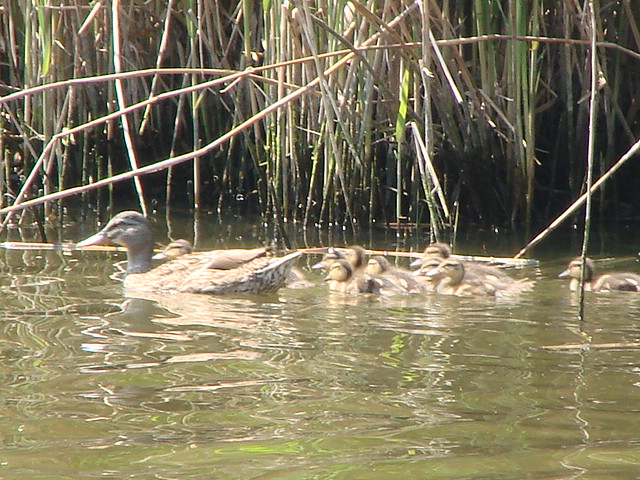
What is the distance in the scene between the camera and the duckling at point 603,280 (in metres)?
5.65

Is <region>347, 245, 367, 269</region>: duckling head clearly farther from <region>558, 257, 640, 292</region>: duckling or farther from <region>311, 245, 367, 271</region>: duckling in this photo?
<region>558, 257, 640, 292</region>: duckling

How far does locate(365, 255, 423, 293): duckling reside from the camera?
5.84m

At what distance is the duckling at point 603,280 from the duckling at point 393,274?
2.60 ft

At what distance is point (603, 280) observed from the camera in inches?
227

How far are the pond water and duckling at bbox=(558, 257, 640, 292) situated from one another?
18 centimetres

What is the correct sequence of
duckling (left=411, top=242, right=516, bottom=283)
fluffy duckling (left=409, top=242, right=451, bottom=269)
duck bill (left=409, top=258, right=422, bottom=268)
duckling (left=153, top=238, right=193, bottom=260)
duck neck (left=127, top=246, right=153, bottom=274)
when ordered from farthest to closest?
duckling (left=153, top=238, right=193, bottom=260)
duck neck (left=127, top=246, right=153, bottom=274)
duck bill (left=409, top=258, right=422, bottom=268)
fluffy duckling (left=409, top=242, right=451, bottom=269)
duckling (left=411, top=242, right=516, bottom=283)

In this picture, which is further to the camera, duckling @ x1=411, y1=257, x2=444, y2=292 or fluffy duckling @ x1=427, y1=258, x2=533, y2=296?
duckling @ x1=411, y1=257, x2=444, y2=292

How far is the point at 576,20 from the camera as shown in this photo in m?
7.21

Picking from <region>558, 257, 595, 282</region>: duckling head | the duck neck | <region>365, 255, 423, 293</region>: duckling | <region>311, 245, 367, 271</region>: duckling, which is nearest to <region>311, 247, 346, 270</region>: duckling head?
<region>311, 245, 367, 271</region>: duckling

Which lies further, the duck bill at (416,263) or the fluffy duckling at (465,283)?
the duck bill at (416,263)

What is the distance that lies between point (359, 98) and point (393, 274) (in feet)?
5.44

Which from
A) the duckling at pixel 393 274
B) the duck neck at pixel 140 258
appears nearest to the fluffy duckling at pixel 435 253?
the duckling at pixel 393 274


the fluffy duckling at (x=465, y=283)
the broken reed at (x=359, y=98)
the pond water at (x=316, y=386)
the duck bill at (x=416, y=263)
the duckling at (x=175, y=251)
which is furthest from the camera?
the broken reed at (x=359, y=98)

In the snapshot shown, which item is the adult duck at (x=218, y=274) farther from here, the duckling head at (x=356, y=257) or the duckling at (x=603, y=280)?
the duckling at (x=603, y=280)
